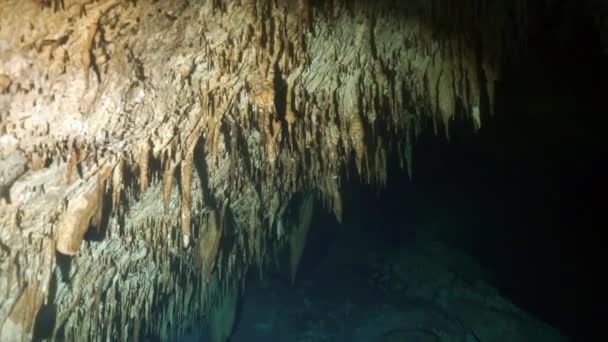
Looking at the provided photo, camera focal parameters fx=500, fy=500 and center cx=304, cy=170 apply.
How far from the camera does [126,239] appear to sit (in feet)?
10.3

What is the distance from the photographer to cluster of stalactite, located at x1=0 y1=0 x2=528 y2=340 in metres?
2.00

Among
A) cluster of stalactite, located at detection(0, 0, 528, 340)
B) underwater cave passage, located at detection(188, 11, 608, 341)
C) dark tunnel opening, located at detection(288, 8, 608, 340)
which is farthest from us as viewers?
underwater cave passage, located at detection(188, 11, 608, 341)

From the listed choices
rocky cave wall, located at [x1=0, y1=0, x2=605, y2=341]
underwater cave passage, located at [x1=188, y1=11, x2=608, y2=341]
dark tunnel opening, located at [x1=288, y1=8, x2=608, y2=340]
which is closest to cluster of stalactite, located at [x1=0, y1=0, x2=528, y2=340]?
rocky cave wall, located at [x1=0, y1=0, x2=605, y2=341]

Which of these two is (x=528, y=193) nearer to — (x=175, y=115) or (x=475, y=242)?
(x=475, y=242)

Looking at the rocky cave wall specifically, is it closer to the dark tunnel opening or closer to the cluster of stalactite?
the cluster of stalactite

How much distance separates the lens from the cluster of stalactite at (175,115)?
2.00 meters

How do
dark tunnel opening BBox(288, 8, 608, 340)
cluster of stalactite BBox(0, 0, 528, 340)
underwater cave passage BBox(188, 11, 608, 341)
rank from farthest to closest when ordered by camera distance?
underwater cave passage BBox(188, 11, 608, 341), dark tunnel opening BBox(288, 8, 608, 340), cluster of stalactite BBox(0, 0, 528, 340)

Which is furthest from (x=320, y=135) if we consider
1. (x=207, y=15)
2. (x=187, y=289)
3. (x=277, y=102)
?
(x=187, y=289)

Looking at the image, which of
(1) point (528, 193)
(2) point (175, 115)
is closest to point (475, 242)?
(1) point (528, 193)

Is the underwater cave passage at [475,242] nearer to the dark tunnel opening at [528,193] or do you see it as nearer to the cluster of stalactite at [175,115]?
the dark tunnel opening at [528,193]

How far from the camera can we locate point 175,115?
2441 millimetres

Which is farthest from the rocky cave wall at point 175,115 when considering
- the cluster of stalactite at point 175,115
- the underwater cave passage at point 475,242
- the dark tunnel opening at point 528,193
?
the underwater cave passage at point 475,242

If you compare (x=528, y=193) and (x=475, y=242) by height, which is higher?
(x=528, y=193)

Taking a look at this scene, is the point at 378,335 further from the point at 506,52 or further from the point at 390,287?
the point at 506,52
